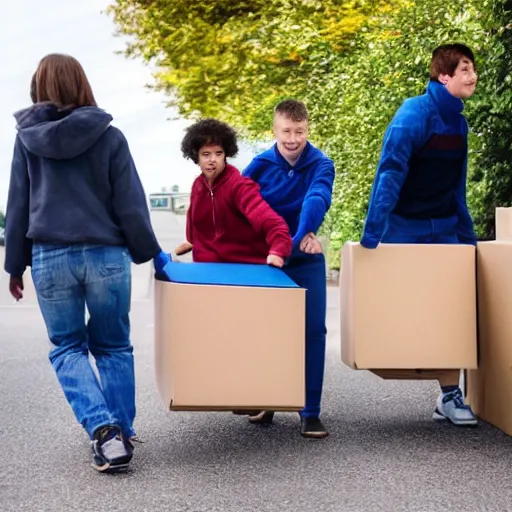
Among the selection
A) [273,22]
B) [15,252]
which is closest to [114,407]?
[15,252]

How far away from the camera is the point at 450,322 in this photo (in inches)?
224

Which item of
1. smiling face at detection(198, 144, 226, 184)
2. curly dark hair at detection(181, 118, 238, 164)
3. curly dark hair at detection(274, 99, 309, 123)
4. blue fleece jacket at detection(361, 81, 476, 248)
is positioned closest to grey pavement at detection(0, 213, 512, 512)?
blue fleece jacket at detection(361, 81, 476, 248)

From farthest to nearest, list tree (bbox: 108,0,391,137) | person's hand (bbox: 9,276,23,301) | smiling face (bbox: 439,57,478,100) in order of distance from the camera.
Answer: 1. tree (bbox: 108,0,391,137)
2. smiling face (bbox: 439,57,478,100)
3. person's hand (bbox: 9,276,23,301)

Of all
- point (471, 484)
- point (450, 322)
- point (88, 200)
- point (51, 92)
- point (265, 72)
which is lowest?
point (471, 484)

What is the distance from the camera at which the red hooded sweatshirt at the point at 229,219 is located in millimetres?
5547

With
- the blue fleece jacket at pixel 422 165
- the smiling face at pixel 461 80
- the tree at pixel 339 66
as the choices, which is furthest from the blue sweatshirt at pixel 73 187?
the tree at pixel 339 66

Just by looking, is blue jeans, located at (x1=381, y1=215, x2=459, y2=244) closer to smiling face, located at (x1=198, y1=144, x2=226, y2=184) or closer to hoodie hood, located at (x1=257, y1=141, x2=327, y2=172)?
hoodie hood, located at (x1=257, y1=141, x2=327, y2=172)

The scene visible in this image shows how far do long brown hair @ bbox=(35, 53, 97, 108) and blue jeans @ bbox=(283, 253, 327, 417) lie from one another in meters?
1.31

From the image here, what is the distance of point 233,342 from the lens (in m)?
5.11

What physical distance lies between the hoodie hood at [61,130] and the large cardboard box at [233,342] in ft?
2.19

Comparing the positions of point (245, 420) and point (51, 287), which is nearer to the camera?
point (51, 287)

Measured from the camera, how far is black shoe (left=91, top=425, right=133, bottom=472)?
5.02m

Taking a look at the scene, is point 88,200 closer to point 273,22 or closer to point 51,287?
point 51,287

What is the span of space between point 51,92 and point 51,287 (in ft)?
2.58
